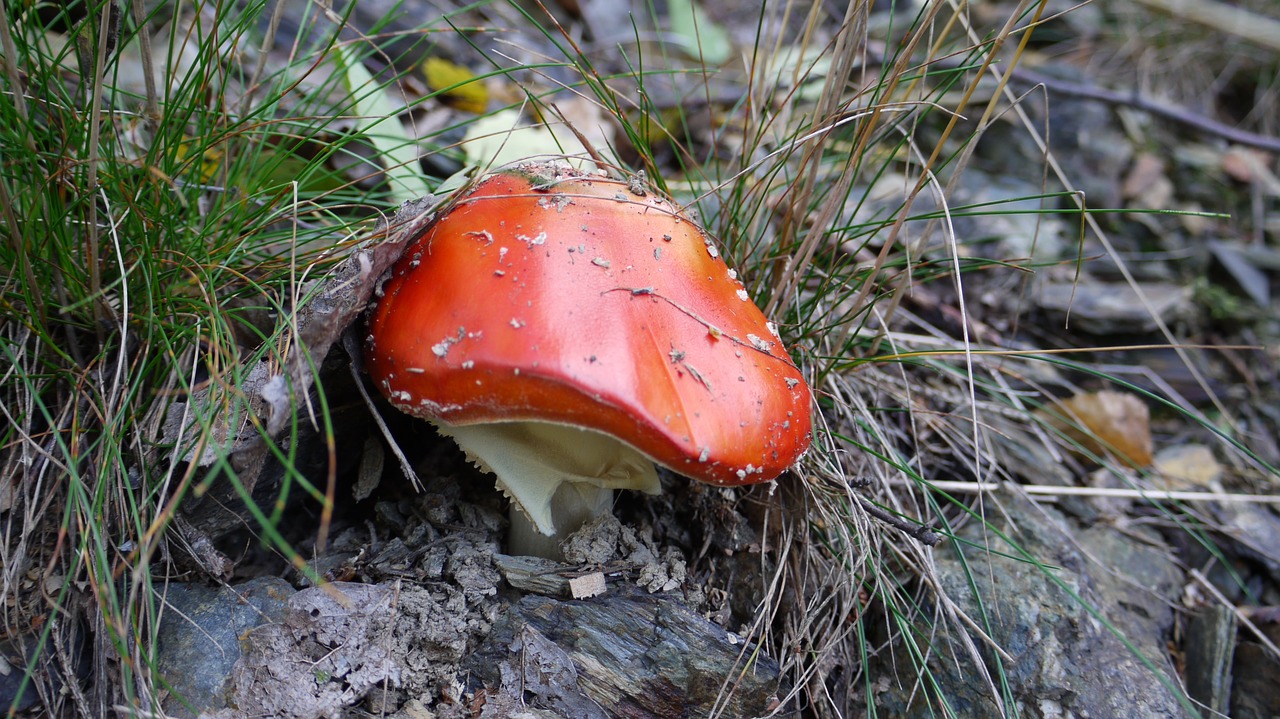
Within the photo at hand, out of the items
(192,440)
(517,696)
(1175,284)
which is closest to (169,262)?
(192,440)

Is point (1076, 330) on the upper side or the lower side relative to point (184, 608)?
upper

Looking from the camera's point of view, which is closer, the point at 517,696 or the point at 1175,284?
the point at 517,696

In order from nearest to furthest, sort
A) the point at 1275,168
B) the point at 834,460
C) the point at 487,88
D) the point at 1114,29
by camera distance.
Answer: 1. the point at 834,460
2. the point at 487,88
3. the point at 1275,168
4. the point at 1114,29

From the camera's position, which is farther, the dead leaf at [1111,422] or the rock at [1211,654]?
the dead leaf at [1111,422]

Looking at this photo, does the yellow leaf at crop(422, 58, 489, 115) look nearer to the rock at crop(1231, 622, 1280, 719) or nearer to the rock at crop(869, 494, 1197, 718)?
the rock at crop(869, 494, 1197, 718)

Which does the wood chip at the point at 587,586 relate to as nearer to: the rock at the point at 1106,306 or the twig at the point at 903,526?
the twig at the point at 903,526

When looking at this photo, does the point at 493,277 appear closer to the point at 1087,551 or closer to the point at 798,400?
the point at 798,400

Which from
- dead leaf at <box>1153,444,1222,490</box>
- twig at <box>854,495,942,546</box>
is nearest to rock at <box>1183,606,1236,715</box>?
dead leaf at <box>1153,444,1222,490</box>

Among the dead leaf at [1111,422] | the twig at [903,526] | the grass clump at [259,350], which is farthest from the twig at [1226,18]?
the twig at [903,526]
